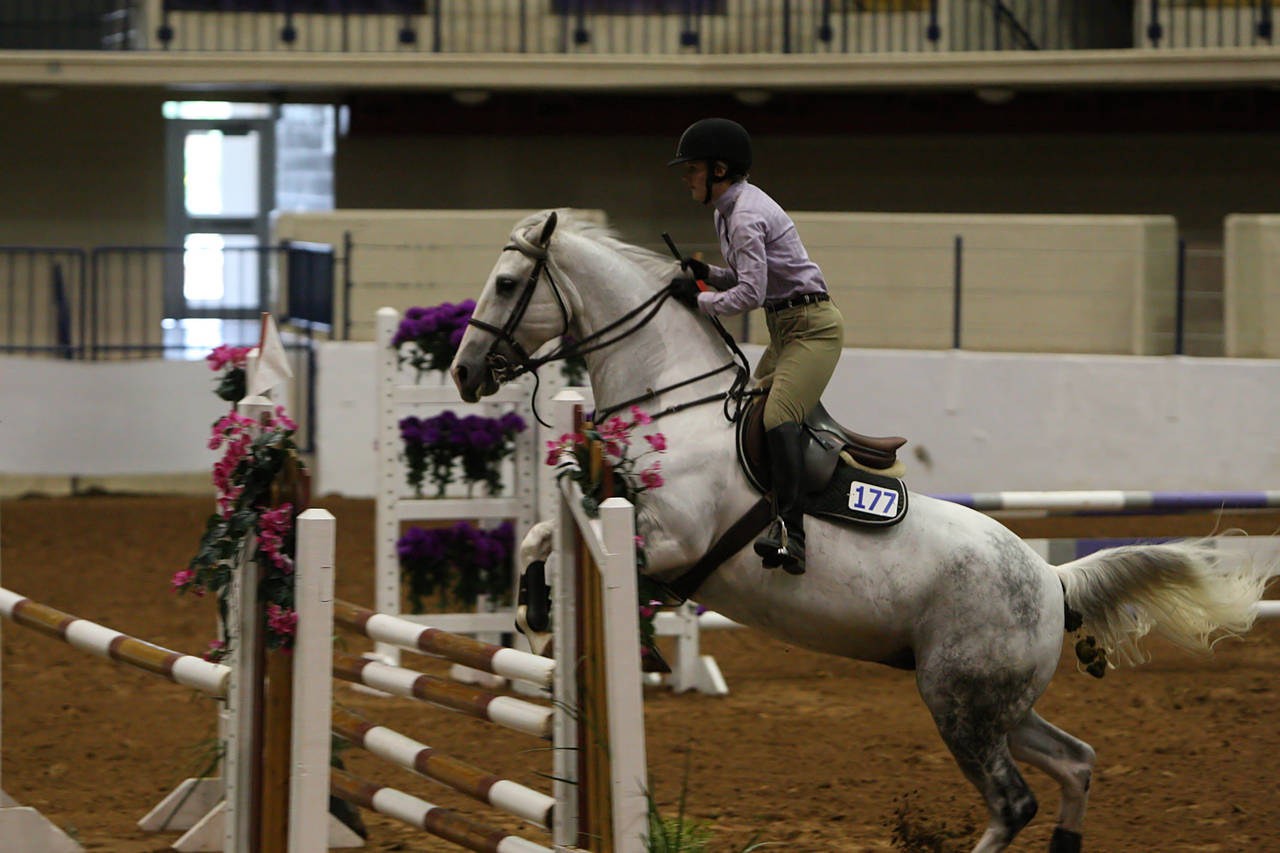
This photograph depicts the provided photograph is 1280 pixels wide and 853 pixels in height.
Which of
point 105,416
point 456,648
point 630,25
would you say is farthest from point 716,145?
point 630,25

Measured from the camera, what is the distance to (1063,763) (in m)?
4.65

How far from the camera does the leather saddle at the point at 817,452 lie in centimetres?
456

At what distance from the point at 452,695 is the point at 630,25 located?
11.4 meters

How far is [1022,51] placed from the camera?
1412 centimetres

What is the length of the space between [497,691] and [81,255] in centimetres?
671

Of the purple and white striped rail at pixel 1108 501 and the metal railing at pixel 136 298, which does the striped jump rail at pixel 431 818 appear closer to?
the purple and white striped rail at pixel 1108 501

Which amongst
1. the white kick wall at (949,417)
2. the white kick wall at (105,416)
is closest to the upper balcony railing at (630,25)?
the white kick wall at (105,416)

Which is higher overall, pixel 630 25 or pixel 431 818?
pixel 630 25

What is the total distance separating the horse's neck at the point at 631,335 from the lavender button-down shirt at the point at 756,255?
0.56 ft

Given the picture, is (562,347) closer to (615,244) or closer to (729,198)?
(615,244)

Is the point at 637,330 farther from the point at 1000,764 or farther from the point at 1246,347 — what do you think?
the point at 1246,347

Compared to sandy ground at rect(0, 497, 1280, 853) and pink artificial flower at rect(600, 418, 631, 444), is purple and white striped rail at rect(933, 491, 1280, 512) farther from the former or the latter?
pink artificial flower at rect(600, 418, 631, 444)

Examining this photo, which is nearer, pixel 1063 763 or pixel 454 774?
pixel 454 774

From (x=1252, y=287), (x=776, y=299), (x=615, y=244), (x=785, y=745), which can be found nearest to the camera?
(x=776, y=299)
